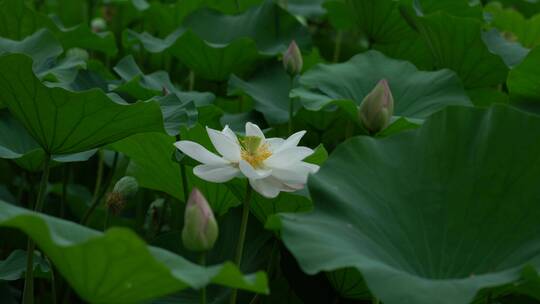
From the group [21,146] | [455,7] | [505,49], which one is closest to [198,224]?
[21,146]

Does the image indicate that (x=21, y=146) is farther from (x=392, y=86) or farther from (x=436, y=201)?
(x=436, y=201)

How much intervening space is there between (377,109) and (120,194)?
1.61 ft

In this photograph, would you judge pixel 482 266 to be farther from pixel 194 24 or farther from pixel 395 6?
pixel 194 24

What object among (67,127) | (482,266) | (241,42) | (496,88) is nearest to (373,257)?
(482,266)

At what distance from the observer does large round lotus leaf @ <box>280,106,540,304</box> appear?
1.16 meters

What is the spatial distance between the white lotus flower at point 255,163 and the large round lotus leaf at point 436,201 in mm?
49

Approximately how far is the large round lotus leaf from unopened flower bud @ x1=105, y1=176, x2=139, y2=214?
0.47 metres

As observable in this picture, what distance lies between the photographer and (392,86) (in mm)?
1871

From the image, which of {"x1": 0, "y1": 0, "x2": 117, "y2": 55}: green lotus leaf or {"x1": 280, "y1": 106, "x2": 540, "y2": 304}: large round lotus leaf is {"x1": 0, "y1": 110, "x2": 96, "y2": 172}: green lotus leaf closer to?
{"x1": 0, "y1": 0, "x2": 117, "y2": 55}: green lotus leaf

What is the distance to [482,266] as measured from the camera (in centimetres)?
120

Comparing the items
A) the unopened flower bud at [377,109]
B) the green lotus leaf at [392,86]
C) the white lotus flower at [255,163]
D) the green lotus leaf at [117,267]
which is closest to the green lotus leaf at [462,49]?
the green lotus leaf at [392,86]

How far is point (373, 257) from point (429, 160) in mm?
235

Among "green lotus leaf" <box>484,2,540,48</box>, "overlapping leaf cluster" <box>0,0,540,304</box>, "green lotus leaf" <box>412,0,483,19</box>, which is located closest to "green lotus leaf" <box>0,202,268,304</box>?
"overlapping leaf cluster" <box>0,0,540,304</box>

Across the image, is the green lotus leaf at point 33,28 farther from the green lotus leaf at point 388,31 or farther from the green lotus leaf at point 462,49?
the green lotus leaf at point 462,49
